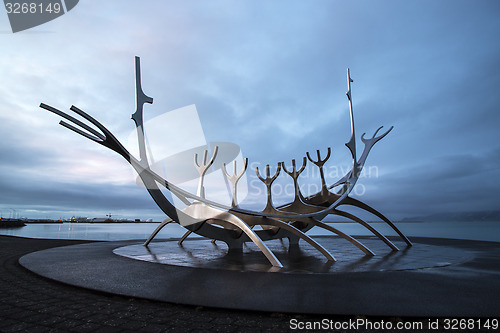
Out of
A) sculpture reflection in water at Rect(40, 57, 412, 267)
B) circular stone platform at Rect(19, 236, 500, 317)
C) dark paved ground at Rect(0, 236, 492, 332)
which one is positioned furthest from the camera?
sculpture reflection in water at Rect(40, 57, 412, 267)

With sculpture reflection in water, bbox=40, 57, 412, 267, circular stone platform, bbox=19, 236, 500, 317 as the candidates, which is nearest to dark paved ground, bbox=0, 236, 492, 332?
circular stone platform, bbox=19, 236, 500, 317

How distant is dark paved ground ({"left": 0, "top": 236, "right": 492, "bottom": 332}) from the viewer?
402 centimetres

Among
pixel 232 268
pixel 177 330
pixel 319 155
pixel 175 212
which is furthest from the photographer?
pixel 319 155

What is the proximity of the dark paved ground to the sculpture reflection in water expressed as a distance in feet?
15.2

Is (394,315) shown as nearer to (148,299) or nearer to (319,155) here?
(148,299)

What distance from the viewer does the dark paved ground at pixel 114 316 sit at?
4.02 meters

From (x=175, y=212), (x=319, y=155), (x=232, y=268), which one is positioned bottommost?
(x=232, y=268)

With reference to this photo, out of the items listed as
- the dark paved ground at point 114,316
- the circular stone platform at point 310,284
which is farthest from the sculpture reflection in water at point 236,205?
the dark paved ground at point 114,316

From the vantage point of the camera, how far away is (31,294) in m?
5.72

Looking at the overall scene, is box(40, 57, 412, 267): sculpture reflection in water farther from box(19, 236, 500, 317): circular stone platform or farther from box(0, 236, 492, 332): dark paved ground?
box(0, 236, 492, 332): dark paved ground

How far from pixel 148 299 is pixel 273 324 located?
2.43m

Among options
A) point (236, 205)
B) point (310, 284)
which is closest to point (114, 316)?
→ point (310, 284)

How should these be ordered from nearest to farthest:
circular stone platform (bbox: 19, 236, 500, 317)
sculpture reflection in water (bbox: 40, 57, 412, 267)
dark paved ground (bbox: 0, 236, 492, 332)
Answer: dark paved ground (bbox: 0, 236, 492, 332), circular stone platform (bbox: 19, 236, 500, 317), sculpture reflection in water (bbox: 40, 57, 412, 267)

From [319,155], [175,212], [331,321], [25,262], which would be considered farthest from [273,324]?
[319,155]
